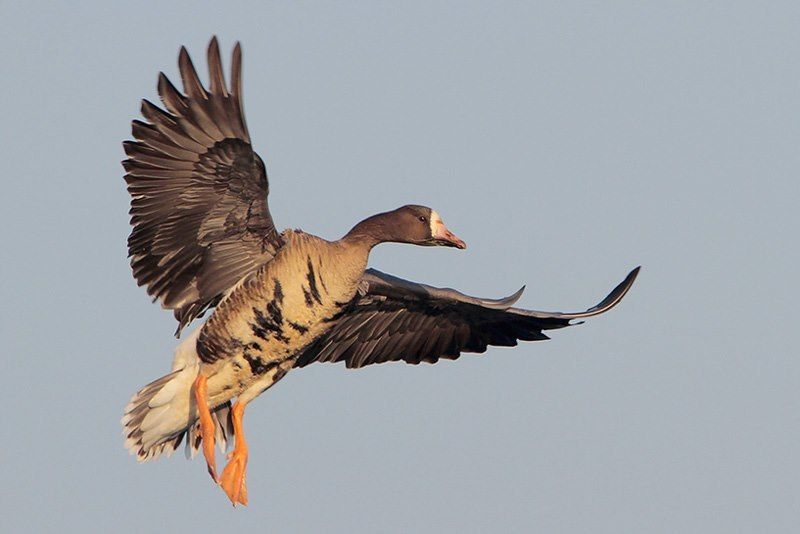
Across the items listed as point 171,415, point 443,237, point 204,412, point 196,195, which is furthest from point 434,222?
point 171,415

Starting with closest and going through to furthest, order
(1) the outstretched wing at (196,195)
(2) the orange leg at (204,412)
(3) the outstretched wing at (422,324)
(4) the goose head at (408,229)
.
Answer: (1) the outstretched wing at (196,195)
(4) the goose head at (408,229)
(2) the orange leg at (204,412)
(3) the outstretched wing at (422,324)

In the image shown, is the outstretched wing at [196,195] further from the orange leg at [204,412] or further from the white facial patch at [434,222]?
the white facial patch at [434,222]

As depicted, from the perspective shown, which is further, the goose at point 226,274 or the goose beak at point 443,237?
the goose beak at point 443,237

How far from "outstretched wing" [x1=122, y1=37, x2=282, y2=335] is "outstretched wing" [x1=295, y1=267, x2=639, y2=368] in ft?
6.57

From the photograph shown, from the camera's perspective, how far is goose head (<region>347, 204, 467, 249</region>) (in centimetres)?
1393

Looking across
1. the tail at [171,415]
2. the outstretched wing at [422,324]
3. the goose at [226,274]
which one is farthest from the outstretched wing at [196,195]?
the outstretched wing at [422,324]

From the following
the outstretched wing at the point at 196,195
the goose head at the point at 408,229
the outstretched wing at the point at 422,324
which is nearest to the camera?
the outstretched wing at the point at 196,195

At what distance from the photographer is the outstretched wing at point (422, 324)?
616 inches

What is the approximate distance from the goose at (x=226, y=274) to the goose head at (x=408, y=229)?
1 cm

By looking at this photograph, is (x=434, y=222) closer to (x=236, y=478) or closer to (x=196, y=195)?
(x=196, y=195)

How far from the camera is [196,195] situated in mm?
13273

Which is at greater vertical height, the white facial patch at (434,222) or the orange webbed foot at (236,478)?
the white facial patch at (434,222)

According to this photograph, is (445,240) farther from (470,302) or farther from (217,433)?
(217,433)

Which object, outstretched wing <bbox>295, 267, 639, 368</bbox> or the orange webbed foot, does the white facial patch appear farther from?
the orange webbed foot
